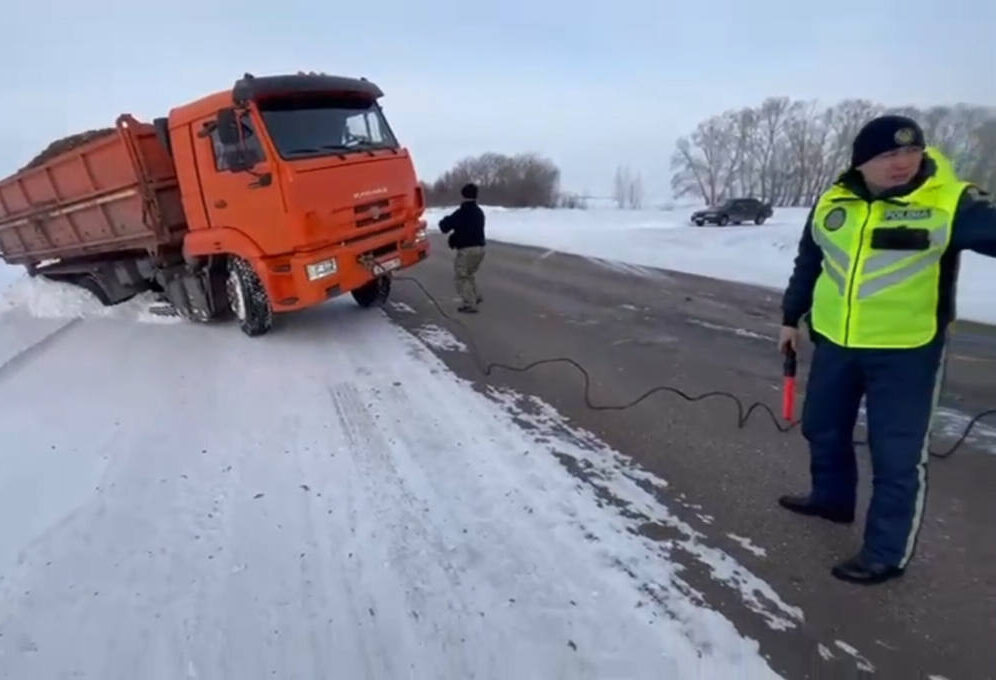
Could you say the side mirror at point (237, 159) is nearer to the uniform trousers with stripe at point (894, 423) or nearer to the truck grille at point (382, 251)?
the truck grille at point (382, 251)

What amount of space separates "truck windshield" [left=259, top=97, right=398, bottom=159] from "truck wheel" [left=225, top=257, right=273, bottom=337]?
1.43 metres

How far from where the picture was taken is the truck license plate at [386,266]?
22.6ft

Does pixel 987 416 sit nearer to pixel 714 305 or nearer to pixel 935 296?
pixel 935 296

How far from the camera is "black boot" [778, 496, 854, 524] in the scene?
3.22 metres

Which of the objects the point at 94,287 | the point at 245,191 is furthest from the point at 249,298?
the point at 94,287

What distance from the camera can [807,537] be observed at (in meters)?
3.12

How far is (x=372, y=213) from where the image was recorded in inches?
271

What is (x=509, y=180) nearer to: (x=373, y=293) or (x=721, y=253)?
(x=721, y=253)

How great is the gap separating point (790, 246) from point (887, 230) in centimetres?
1634

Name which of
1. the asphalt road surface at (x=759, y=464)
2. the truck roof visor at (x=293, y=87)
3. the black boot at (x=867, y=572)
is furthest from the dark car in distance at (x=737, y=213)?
the black boot at (x=867, y=572)

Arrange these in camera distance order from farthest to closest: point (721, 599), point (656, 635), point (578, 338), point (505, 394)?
point (578, 338) → point (505, 394) → point (721, 599) → point (656, 635)

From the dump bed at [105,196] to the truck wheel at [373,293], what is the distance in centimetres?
228

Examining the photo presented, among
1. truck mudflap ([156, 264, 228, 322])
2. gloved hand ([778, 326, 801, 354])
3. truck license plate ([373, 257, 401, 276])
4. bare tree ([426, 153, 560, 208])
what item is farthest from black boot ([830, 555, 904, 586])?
bare tree ([426, 153, 560, 208])

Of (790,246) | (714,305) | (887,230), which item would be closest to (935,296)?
(887,230)
